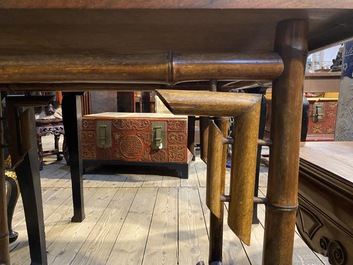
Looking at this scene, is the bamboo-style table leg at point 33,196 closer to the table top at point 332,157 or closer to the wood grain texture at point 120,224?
the wood grain texture at point 120,224

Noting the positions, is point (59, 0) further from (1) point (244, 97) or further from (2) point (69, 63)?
(1) point (244, 97)

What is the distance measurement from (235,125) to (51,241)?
1095mm

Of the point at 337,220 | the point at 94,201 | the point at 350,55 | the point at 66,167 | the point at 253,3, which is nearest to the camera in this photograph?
the point at 253,3

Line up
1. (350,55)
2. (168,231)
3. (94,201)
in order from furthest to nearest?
(94,201) → (168,231) → (350,55)

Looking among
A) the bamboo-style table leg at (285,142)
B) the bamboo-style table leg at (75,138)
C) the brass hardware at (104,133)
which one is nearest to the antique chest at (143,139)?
the brass hardware at (104,133)

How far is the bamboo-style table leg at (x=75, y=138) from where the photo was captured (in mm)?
1237

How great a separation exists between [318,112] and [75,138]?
7.26 feet

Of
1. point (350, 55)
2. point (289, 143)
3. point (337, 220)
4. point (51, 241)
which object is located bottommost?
point (51, 241)

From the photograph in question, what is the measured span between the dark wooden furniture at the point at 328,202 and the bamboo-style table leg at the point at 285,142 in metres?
0.10

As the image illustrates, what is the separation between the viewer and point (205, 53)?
1.29ft

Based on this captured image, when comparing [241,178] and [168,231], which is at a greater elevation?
[241,178]

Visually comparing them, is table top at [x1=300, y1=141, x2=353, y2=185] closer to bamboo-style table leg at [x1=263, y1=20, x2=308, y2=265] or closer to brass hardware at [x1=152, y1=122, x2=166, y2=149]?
bamboo-style table leg at [x1=263, y1=20, x2=308, y2=265]

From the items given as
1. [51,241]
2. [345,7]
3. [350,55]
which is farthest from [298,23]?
[51,241]

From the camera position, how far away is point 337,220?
0.45 m
